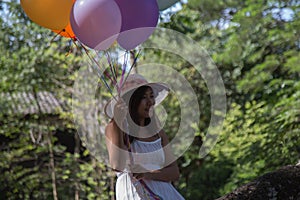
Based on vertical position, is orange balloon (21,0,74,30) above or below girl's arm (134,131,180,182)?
above

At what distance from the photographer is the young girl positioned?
103 inches

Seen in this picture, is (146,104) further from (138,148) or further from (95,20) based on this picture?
(95,20)

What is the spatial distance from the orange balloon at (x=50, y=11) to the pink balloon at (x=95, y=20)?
5.3 inches

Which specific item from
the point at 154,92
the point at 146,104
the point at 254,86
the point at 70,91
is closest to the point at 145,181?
the point at 146,104

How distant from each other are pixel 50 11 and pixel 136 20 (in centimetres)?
44

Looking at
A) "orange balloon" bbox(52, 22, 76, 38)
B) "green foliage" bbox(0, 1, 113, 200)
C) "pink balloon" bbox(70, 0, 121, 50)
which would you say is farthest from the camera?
"green foliage" bbox(0, 1, 113, 200)

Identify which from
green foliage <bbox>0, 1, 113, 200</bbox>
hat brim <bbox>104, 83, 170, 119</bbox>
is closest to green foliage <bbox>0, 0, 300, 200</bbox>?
green foliage <bbox>0, 1, 113, 200</bbox>

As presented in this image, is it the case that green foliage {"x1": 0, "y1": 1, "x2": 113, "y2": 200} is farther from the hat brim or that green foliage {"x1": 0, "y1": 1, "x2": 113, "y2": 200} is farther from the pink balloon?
the pink balloon

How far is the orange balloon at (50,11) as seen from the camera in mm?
2879

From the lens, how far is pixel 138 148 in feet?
8.97

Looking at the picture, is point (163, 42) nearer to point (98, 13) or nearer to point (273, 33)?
point (273, 33)

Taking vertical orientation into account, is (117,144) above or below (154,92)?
below

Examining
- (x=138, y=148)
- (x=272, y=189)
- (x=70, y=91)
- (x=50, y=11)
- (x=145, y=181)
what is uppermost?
(x=70, y=91)

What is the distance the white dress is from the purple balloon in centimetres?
53
